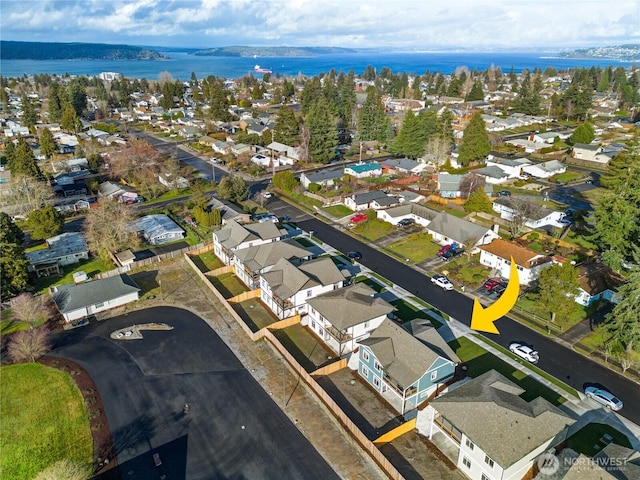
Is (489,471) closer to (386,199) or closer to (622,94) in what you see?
(386,199)

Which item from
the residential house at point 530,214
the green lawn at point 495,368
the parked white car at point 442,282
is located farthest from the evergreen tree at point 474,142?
the green lawn at point 495,368

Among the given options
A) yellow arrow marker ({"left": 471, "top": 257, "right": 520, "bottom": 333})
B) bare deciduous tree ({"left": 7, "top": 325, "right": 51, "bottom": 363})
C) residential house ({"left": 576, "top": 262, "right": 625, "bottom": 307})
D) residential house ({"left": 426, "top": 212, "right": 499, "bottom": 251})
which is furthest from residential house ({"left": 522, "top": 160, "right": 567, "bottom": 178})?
bare deciduous tree ({"left": 7, "top": 325, "right": 51, "bottom": 363})

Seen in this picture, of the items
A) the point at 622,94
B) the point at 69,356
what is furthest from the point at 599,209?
the point at 622,94

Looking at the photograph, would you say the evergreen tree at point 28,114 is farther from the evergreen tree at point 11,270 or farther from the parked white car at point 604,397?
the parked white car at point 604,397

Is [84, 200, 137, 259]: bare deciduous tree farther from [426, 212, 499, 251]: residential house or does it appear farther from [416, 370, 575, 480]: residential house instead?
[416, 370, 575, 480]: residential house

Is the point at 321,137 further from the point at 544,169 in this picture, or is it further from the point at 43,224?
the point at 43,224

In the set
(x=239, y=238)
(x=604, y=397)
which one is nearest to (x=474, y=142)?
(x=239, y=238)
